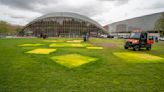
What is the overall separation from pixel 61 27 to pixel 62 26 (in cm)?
92

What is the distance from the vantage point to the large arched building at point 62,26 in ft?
369

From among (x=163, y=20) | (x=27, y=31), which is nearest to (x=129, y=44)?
(x=163, y=20)

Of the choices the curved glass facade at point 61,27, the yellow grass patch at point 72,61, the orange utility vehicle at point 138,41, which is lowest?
the yellow grass patch at point 72,61

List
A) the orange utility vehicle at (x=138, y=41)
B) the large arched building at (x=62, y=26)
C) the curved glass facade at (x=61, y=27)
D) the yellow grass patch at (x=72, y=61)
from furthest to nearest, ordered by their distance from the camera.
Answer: the large arched building at (x=62, y=26) → the curved glass facade at (x=61, y=27) → the orange utility vehicle at (x=138, y=41) → the yellow grass patch at (x=72, y=61)

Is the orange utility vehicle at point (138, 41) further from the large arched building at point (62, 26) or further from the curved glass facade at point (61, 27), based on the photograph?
the curved glass facade at point (61, 27)

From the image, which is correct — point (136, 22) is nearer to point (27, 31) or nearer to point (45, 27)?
point (45, 27)

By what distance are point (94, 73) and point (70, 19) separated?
108 m

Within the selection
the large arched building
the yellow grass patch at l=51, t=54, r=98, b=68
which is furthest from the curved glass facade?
the yellow grass patch at l=51, t=54, r=98, b=68

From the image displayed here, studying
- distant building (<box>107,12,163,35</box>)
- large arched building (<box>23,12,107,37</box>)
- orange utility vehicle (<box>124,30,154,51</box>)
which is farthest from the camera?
large arched building (<box>23,12,107,37</box>)

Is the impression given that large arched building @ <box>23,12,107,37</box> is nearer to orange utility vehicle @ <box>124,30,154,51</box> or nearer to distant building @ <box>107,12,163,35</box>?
distant building @ <box>107,12,163,35</box>

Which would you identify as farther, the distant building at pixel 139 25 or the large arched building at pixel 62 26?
the large arched building at pixel 62 26

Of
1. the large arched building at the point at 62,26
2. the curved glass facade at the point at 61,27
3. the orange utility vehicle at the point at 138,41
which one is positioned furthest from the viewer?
the large arched building at the point at 62,26

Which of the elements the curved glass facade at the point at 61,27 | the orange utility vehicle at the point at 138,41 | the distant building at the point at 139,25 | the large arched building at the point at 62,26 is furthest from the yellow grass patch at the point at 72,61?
the curved glass facade at the point at 61,27

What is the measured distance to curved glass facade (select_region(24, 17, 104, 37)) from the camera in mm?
112312
